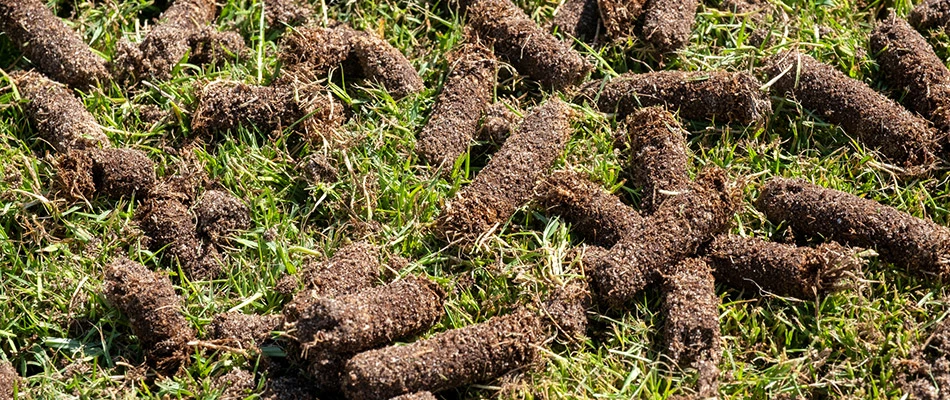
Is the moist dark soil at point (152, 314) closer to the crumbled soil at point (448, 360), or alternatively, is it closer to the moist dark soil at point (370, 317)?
the moist dark soil at point (370, 317)

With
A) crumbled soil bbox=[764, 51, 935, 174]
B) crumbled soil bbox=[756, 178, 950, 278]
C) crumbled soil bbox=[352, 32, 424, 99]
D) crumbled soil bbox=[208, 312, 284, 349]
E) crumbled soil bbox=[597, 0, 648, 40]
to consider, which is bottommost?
crumbled soil bbox=[208, 312, 284, 349]

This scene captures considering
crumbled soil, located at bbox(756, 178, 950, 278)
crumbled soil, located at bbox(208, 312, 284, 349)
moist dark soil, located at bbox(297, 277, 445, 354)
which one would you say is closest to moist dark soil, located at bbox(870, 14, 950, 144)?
crumbled soil, located at bbox(756, 178, 950, 278)

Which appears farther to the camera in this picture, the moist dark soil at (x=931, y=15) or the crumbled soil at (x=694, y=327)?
the moist dark soil at (x=931, y=15)

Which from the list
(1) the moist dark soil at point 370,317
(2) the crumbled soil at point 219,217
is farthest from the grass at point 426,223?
(1) the moist dark soil at point 370,317

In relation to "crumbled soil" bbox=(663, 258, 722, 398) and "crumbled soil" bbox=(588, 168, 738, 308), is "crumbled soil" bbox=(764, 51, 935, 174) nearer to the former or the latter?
"crumbled soil" bbox=(588, 168, 738, 308)

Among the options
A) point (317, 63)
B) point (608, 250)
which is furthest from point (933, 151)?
point (317, 63)
